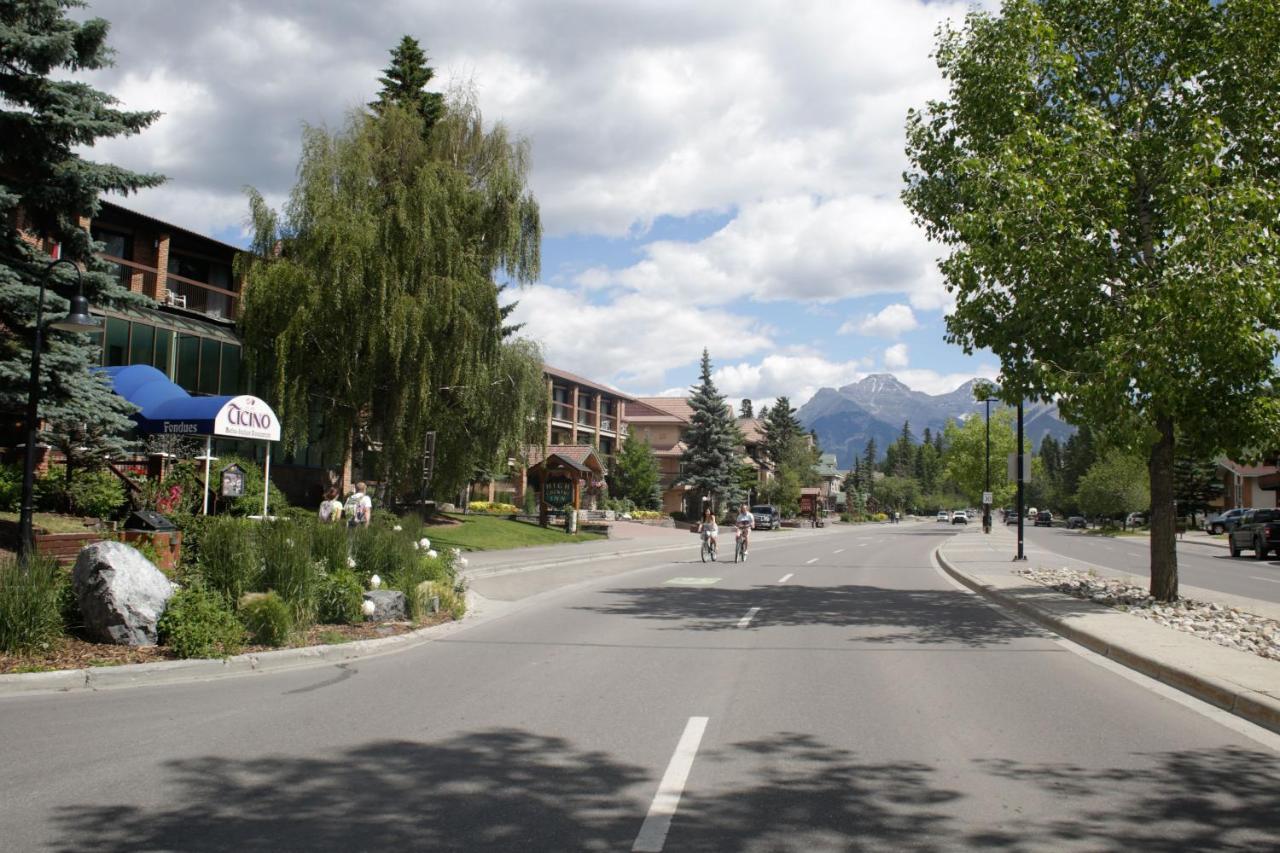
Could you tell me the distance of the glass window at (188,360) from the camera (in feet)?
96.5

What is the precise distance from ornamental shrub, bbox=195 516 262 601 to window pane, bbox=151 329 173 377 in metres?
20.2

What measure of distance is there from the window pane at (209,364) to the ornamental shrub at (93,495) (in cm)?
1202

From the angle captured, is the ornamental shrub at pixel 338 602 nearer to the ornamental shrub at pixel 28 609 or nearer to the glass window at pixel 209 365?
the ornamental shrub at pixel 28 609

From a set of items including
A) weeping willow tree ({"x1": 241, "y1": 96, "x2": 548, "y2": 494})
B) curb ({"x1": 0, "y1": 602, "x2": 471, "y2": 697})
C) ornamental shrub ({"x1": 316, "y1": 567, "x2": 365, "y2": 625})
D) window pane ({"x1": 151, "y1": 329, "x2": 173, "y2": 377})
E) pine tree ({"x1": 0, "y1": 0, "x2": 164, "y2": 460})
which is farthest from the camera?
window pane ({"x1": 151, "y1": 329, "x2": 173, "y2": 377})

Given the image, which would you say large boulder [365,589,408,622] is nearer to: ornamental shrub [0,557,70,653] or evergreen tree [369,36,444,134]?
ornamental shrub [0,557,70,653]

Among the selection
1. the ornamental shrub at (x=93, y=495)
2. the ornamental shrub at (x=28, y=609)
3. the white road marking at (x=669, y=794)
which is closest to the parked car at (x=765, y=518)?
the ornamental shrub at (x=93, y=495)

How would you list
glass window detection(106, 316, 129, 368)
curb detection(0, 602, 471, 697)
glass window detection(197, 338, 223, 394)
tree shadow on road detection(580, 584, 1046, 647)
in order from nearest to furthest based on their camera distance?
1. curb detection(0, 602, 471, 697)
2. tree shadow on road detection(580, 584, 1046, 647)
3. glass window detection(106, 316, 129, 368)
4. glass window detection(197, 338, 223, 394)

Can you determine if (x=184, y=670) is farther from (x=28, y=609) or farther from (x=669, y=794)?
(x=669, y=794)

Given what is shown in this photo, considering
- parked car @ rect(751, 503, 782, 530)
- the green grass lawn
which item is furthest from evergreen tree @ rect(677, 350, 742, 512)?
the green grass lawn

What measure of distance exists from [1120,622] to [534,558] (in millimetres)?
16944

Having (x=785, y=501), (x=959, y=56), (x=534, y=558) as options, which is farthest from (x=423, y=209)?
(x=785, y=501)

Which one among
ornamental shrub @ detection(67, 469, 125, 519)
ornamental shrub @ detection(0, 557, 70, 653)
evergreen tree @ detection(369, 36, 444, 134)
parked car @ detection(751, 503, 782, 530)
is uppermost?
evergreen tree @ detection(369, 36, 444, 134)

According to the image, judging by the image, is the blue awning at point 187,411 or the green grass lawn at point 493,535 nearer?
the blue awning at point 187,411

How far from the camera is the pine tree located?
14797 millimetres
